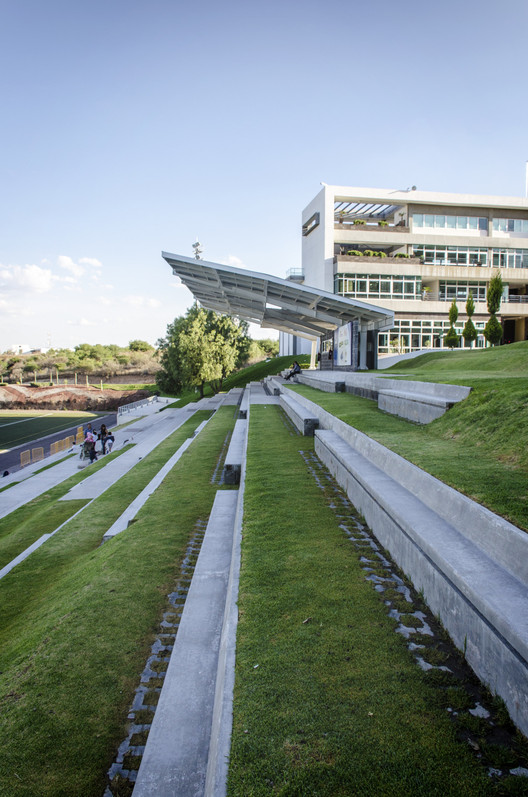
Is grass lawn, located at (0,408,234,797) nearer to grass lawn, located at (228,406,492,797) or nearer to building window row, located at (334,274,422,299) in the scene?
grass lawn, located at (228,406,492,797)

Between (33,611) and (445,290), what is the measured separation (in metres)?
44.1

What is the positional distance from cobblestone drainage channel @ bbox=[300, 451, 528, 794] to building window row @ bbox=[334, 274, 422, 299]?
38.3m

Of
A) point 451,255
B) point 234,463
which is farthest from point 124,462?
point 451,255

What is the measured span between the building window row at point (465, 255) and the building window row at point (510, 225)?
2.70 meters

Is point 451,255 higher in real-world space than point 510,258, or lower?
higher

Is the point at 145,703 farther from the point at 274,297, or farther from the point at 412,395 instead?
the point at 274,297

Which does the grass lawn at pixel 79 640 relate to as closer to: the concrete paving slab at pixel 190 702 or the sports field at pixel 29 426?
the concrete paving slab at pixel 190 702

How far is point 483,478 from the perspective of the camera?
4.80 metres

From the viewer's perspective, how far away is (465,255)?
141 feet

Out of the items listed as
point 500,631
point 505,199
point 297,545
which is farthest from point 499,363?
point 505,199

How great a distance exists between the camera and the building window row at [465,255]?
42625 mm

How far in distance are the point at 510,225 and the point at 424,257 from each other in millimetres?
10465

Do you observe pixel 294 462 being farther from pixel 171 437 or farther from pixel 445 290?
pixel 445 290

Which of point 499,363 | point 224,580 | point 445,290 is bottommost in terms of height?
point 224,580
